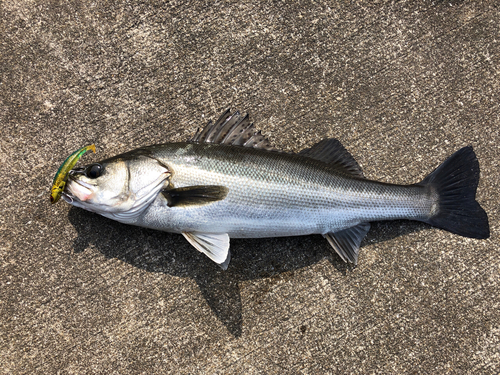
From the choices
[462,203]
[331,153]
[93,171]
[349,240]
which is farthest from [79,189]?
[462,203]

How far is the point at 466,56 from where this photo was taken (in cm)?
297

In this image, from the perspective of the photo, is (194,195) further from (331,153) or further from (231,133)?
(331,153)

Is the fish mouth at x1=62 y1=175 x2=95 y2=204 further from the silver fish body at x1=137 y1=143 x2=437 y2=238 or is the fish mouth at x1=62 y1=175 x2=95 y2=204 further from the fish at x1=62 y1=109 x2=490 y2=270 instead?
the silver fish body at x1=137 y1=143 x2=437 y2=238

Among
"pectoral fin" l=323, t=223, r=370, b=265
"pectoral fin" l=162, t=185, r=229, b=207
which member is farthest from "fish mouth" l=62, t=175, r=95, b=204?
"pectoral fin" l=323, t=223, r=370, b=265

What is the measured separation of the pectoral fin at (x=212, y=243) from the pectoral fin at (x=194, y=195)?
0.26m

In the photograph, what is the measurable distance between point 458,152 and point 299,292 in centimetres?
172

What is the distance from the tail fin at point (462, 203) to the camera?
265cm

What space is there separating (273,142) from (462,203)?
1601mm

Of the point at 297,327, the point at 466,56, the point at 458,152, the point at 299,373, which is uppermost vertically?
the point at 466,56

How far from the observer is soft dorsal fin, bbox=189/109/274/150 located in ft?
8.41

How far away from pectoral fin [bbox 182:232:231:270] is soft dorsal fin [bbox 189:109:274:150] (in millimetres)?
717

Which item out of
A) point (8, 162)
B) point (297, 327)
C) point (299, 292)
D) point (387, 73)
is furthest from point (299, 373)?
point (8, 162)

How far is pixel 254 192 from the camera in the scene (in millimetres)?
2422

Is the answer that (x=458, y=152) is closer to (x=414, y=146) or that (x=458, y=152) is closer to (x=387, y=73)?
(x=414, y=146)
